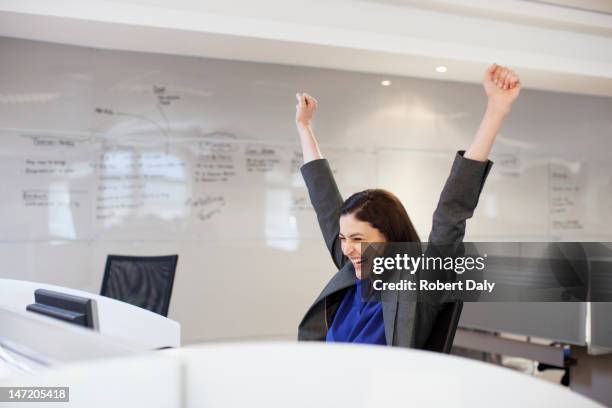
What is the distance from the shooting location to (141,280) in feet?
10.9

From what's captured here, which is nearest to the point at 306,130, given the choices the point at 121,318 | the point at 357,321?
the point at 357,321

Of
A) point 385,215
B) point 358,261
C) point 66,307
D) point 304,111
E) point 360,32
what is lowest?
point 66,307

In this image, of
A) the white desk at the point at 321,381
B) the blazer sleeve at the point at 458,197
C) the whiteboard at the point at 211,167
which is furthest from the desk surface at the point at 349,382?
the whiteboard at the point at 211,167

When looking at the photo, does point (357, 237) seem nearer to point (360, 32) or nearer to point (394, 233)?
point (394, 233)

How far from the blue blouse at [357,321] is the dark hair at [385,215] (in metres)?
0.17

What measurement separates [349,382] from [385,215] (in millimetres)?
979

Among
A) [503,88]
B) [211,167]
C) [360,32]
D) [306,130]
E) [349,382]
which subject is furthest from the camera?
[211,167]

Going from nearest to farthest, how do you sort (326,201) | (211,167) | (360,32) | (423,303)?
(423,303), (326,201), (360,32), (211,167)

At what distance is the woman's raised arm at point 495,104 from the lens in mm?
1423

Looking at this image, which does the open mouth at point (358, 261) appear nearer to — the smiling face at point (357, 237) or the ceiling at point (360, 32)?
the smiling face at point (357, 237)

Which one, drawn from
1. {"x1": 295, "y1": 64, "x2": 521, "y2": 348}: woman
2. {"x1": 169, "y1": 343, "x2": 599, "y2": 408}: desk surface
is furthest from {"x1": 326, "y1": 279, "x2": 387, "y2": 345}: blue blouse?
{"x1": 169, "y1": 343, "x2": 599, "y2": 408}: desk surface

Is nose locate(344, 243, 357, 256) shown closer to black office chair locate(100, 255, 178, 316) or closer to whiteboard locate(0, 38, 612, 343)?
black office chair locate(100, 255, 178, 316)

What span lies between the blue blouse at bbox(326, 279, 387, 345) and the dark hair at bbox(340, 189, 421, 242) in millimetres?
166

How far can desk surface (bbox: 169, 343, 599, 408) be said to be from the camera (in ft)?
2.10
